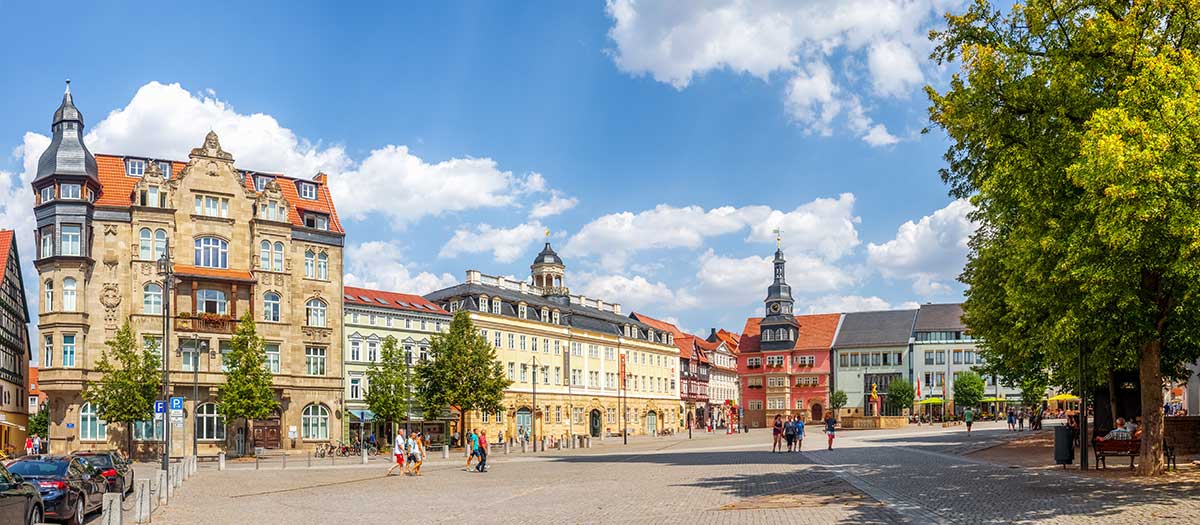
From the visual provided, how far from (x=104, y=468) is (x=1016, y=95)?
2388 cm

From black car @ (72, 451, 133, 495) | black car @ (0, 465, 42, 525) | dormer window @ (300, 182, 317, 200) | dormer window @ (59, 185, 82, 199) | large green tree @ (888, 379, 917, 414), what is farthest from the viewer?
large green tree @ (888, 379, 917, 414)

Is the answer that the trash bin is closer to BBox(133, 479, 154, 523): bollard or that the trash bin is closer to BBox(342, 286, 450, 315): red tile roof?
BBox(133, 479, 154, 523): bollard

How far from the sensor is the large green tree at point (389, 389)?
2613 inches

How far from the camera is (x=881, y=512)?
1966cm

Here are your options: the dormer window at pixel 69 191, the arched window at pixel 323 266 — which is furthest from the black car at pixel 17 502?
the arched window at pixel 323 266

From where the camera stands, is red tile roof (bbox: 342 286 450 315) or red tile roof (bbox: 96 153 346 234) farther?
red tile roof (bbox: 342 286 450 315)

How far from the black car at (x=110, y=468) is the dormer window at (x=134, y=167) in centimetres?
3758

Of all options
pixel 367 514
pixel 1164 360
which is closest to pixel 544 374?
pixel 1164 360

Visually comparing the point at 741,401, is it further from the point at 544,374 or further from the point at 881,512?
the point at 881,512

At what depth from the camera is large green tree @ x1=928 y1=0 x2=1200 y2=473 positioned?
20.1m

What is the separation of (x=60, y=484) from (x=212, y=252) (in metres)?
44.6

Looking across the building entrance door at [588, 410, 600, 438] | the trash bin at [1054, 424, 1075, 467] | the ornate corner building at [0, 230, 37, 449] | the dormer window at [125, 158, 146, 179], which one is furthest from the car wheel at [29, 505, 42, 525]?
the building entrance door at [588, 410, 600, 438]

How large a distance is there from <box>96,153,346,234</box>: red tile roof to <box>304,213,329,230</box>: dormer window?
11.3 inches

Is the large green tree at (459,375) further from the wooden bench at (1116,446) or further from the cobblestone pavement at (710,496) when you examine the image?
the wooden bench at (1116,446)
